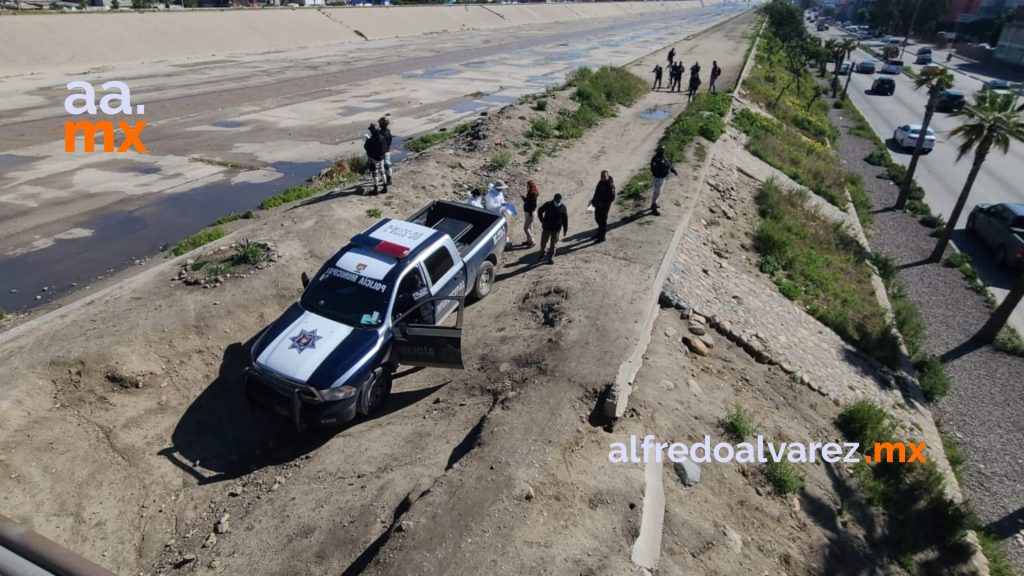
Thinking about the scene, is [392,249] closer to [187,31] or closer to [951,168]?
[951,168]

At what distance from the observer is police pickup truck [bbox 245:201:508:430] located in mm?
7859

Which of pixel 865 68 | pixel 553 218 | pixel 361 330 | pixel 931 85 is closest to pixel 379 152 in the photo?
pixel 553 218

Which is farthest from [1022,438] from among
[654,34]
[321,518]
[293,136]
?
[654,34]

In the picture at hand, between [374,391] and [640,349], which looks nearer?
[374,391]

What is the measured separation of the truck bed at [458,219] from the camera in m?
12.0

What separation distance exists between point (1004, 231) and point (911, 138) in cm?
1705

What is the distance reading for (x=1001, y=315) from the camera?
1473 cm

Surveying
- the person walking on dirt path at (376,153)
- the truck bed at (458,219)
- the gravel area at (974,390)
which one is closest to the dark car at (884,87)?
the gravel area at (974,390)

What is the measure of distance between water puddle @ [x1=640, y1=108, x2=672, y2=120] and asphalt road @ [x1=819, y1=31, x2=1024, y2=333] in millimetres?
12745

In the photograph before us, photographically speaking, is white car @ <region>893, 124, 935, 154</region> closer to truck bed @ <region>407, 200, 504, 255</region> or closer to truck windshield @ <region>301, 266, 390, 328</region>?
truck bed @ <region>407, 200, 504, 255</region>

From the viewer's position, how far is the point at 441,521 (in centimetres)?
611

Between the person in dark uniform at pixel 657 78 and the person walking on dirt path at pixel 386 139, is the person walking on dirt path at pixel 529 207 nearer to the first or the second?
the person walking on dirt path at pixel 386 139

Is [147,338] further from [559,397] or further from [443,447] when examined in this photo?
[559,397]

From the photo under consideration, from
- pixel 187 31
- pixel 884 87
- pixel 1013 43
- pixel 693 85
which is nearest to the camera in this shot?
pixel 693 85
